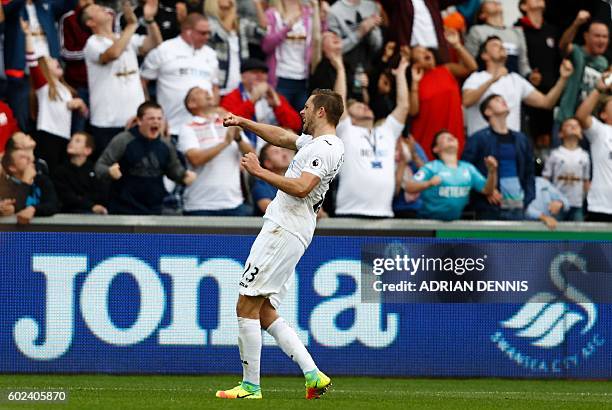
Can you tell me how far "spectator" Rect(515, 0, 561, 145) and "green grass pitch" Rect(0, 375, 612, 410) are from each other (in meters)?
4.59

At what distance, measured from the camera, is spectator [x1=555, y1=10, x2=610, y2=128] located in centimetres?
1736

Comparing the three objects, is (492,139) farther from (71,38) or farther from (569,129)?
(71,38)

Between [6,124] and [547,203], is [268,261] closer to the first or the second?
[6,124]

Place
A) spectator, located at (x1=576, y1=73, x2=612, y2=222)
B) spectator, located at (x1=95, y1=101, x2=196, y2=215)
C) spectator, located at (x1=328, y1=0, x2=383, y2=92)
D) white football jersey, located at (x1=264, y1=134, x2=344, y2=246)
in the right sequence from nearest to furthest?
white football jersey, located at (x1=264, y1=134, x2=344, y2=246)
spectator, located at (x1=95, y1=101, x2=196, y2=215)
spectator, located at (x1=576, y1=73, x2=612, y2=222)
spectator, located at (x1=328, y1=0, x2=383, y2=92)

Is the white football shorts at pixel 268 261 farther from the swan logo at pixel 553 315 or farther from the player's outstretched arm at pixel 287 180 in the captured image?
the swan logo at pixel 553 315

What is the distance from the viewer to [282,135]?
414 inches

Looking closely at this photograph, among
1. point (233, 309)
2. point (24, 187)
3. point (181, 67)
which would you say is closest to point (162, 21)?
point (181, 67)

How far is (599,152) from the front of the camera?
53.7 feet

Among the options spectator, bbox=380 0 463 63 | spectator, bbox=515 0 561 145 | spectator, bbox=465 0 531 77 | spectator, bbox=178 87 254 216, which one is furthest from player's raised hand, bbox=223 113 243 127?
spectator, bbox=515 0 561 145

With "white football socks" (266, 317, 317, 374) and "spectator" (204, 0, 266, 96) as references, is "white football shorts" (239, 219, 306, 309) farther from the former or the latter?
"spectator" (204, 0, 266, 96)

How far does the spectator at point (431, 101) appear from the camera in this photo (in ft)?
53.7

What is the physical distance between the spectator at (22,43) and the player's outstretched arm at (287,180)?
21.8 ft

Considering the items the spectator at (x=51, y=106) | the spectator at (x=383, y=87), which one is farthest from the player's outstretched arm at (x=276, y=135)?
the spectator at (x=383, y=87)

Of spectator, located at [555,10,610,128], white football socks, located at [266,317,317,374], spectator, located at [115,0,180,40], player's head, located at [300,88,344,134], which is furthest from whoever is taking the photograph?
spectator, located at [555,10,610,128]
